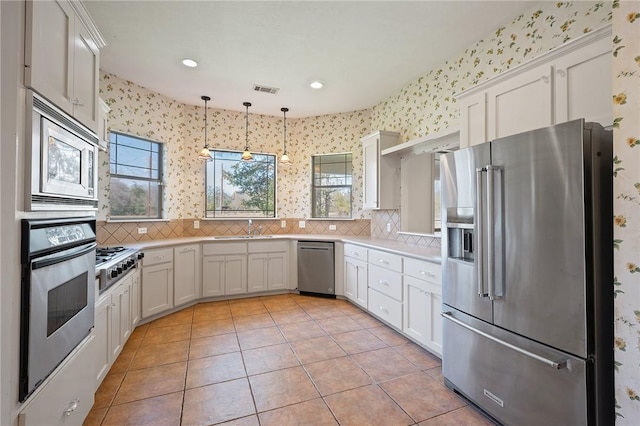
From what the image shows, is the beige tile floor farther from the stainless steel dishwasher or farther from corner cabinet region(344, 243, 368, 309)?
the stainless steel dishwasher

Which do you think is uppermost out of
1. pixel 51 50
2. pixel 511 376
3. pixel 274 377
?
pixel 51 50

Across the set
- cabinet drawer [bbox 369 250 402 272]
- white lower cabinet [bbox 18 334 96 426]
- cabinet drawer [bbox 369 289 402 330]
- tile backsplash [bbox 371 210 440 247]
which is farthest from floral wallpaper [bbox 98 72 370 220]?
white lower cabinet [bbox 18 334 96 426]

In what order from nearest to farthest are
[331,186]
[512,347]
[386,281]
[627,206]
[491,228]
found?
[627,206] → [512,347] → [491,228] → [386,281] → [331,186]

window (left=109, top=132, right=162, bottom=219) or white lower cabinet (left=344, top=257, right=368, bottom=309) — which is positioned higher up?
window (left=109, top=132, right=162, bottom=219)

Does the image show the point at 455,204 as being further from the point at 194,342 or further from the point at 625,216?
the point at 194,342

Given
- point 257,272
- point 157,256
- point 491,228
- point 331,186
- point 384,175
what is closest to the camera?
point 491,228

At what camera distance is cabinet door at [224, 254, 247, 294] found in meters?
4.22

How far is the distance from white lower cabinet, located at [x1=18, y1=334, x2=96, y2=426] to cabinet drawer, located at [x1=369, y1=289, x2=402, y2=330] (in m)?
2.55

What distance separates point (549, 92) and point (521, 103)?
0.18 m

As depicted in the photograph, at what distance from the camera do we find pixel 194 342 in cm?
292

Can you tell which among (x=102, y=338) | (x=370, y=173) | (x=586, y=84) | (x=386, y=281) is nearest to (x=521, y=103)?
(x=586, y=84)

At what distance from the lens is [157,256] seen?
11.3 feet

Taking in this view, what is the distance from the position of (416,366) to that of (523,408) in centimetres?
93

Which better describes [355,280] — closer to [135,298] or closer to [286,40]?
[135,298]
